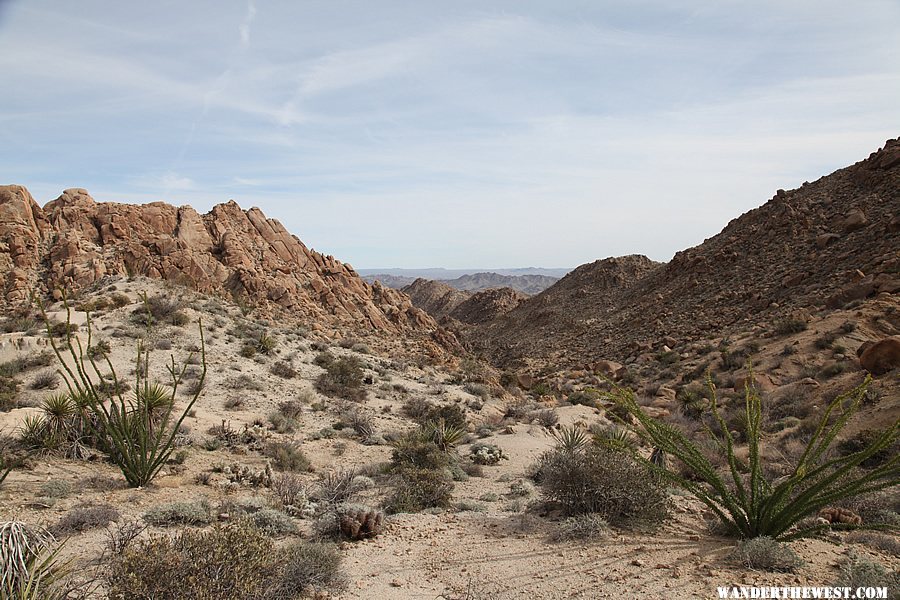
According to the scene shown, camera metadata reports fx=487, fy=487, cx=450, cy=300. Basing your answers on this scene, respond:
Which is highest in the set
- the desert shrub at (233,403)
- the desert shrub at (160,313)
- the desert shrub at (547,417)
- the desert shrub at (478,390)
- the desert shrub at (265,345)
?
the desert shrub at (160,313)

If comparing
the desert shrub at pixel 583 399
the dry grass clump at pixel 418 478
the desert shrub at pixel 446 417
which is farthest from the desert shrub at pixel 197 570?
the desert shrub at pixel 583 399

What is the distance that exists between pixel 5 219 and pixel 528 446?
26.8m

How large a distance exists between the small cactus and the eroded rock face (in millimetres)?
21492

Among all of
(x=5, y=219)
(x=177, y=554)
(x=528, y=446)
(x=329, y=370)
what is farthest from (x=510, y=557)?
(x=5, y=219)

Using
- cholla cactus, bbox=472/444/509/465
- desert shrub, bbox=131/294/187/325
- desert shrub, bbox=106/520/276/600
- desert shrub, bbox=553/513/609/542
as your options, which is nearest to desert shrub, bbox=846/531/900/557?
desert shrub, bbox=553/513/609/542

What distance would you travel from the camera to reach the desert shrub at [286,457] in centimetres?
983

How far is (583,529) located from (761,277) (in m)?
27.5

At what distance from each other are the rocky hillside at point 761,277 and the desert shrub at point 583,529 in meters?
19.2

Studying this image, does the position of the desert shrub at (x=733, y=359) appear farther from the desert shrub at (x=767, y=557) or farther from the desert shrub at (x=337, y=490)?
the desert shrub at (x=337, y=490)

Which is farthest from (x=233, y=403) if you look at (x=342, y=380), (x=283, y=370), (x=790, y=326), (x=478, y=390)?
(x=790, y=326)

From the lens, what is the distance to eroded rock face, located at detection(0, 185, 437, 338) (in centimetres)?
2288

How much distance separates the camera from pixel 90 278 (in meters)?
22.4

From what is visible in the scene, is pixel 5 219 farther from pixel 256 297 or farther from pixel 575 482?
pixel 575 482

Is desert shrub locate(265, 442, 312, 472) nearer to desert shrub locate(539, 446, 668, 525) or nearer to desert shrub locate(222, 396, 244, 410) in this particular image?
desert shrub locate(222, 396, 244, 410)
